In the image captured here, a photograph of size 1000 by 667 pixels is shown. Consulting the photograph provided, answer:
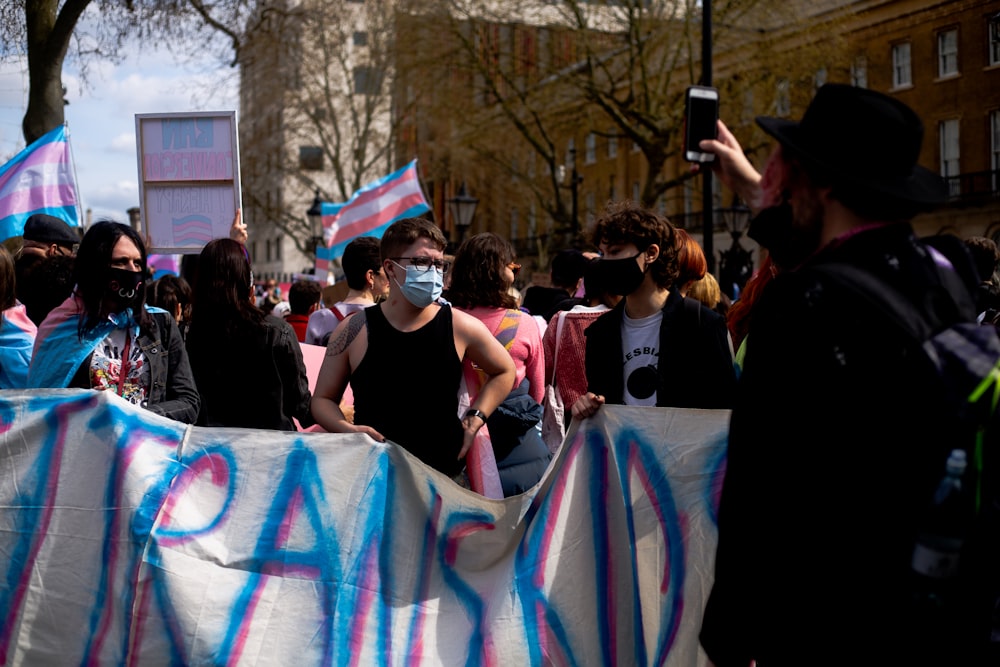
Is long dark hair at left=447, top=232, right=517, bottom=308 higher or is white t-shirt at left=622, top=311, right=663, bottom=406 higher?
long dark hair at left=447, top=232, right=517, bottom=308

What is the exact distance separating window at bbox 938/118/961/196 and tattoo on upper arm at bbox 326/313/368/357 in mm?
36411

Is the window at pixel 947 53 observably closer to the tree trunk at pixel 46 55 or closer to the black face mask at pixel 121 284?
the tree trunk at pixel 46 55

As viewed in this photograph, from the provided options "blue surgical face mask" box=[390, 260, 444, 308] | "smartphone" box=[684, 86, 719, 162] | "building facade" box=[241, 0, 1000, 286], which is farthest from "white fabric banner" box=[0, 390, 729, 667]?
"building facade" box=[241, 0, 1000, 286]

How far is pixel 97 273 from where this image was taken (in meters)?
4.63

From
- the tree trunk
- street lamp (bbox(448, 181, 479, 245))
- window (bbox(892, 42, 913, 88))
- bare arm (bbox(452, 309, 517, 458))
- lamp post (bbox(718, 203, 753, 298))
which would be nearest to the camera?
bare arm (bbox(452, 309, 517, 458))

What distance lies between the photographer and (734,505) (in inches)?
98.8

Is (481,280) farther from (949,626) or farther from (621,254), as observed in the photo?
(949,626)

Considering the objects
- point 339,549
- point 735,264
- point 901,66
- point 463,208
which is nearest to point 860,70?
point 901,66

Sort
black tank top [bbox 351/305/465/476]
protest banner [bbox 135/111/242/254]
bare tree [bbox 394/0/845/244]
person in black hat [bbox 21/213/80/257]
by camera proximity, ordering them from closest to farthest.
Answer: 1. black tank top [bbox 351/305/465/476]
2. person in black hat [bbox 21/213/80/257]
3. protest banner [bbox 135/111/242/254]
4. bare tree [bbox 394/0/845/244]

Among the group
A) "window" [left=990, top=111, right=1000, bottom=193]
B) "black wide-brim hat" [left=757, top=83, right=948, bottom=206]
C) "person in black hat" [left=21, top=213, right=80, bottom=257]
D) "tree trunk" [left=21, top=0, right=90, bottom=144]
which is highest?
"window" [left=990, top=111, right=1000, bottom=193]

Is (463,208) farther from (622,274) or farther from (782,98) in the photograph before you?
(622,274)

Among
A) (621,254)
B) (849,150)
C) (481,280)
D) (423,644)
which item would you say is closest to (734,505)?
(849,150)

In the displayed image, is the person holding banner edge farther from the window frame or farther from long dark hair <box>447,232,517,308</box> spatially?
the window frame

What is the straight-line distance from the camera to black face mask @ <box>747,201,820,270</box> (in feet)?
8.59
